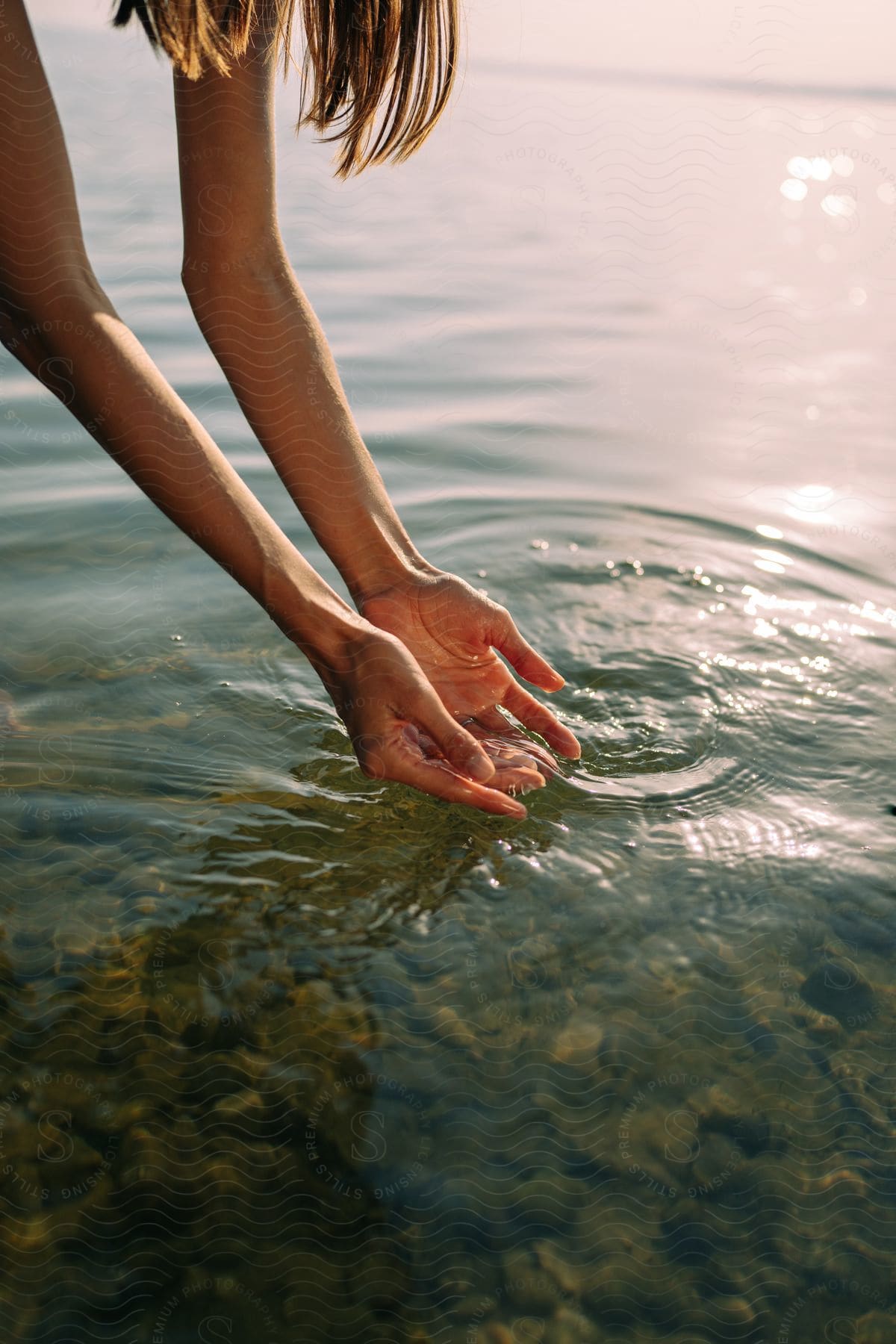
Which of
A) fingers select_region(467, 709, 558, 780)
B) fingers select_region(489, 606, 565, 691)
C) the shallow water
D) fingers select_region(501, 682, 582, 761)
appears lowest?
the shallow water

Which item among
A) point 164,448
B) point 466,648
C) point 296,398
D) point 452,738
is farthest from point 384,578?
point 164,448

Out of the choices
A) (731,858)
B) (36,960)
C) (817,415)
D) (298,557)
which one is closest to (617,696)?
(731,858)

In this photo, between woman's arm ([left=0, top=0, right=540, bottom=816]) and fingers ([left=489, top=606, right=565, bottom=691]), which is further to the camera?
fingers ([left=489, top=606, right=565, bottom=691])

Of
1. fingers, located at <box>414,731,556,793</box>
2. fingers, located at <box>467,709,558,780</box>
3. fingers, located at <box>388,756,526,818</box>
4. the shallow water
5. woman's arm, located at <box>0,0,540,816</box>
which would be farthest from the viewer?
fingers, located at <box>467,709,558,780</box>

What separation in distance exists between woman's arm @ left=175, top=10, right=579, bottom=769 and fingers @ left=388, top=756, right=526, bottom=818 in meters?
0.34

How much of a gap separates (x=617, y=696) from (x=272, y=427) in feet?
3.44

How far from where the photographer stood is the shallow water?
5.32ft

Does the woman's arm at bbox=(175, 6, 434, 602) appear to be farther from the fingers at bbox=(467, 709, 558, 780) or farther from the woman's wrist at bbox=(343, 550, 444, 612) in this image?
the fingers at bbox=(467, 709, 558, 780)

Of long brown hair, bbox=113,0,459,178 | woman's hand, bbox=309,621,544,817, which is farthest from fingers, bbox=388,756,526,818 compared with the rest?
long brown hair, bbox=113,0,459,178

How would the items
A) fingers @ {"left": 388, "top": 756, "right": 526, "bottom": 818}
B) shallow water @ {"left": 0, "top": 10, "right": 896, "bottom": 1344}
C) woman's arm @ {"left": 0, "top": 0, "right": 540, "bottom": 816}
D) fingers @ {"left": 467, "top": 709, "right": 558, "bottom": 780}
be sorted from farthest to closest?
fingers @ {"left": 467, "top": 709, "right": 558, "bottom": 780}
fingers @ {"left": 388, "top": 756, "right": 526, "bottom": 818}
woman's arm @ {"left": 0, "top": 0, "right": 540, "bottom": 816}
shallow water @ {"left": 0, "top": 10, "right": 896, "bottom": 1344}

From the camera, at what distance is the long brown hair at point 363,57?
73.0 inches

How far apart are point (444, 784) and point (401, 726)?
0.14 m

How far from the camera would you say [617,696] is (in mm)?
2781

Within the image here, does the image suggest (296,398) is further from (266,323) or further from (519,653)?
(519,653)
